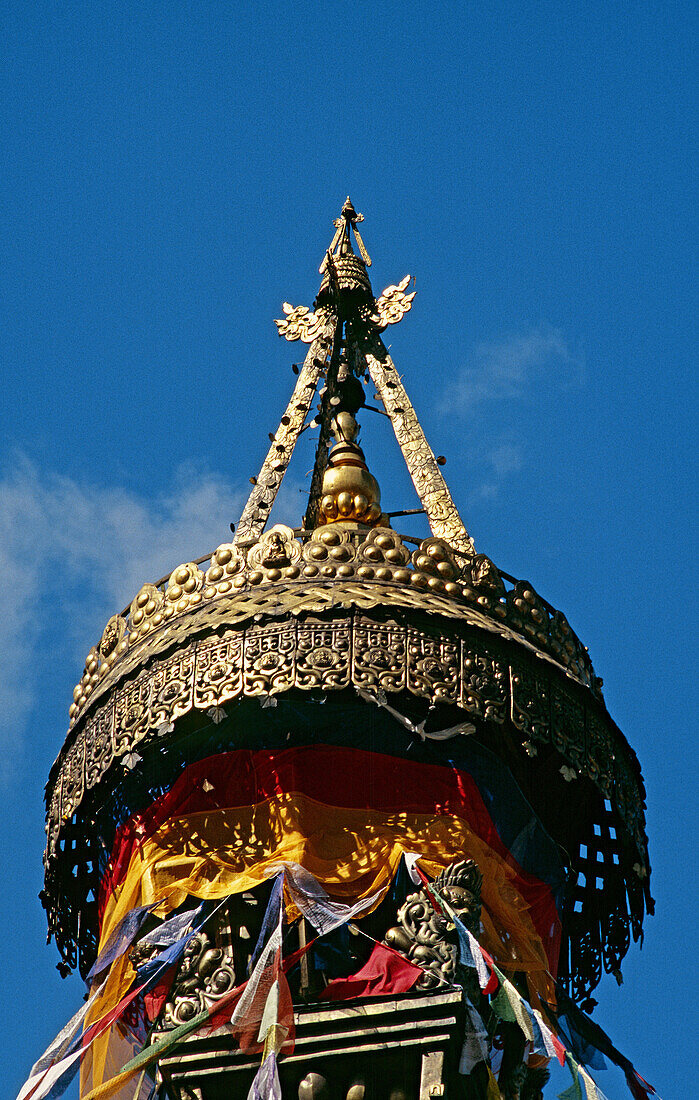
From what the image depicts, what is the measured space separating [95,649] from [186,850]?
1972 mm

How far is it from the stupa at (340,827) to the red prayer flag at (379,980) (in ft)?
0.07

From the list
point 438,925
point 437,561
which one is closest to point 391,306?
point 437,561

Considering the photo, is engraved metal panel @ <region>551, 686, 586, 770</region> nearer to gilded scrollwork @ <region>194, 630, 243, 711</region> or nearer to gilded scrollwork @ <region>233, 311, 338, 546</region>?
gilded scrollwork @ <region>194, 630, 243, 711</region>

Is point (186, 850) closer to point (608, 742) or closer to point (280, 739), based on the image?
point (280, 739)

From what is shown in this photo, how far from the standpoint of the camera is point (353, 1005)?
54.5 ft

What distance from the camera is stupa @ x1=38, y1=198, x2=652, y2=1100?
1659 centimetres

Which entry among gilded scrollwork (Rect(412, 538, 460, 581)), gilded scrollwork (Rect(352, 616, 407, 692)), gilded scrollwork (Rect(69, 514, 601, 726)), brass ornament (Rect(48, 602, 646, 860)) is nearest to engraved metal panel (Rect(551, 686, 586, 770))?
brass ornament (Rect(48, 602, 646, 860))

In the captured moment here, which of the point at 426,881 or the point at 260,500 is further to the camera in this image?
the point at 260,500

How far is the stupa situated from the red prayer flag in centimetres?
2

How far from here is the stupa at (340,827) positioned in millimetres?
16594

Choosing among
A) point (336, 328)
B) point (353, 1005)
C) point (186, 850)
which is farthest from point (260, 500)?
point (353, 1005)

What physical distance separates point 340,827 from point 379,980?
139cm

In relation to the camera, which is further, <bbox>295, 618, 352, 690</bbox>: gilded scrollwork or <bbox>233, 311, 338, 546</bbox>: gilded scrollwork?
<bbox>233, 311, 338, 546</bbox>: gilded scrollwork

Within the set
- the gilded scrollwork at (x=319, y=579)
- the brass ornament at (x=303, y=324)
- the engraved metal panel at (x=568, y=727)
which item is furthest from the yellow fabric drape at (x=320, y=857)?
the brass ornament at (x=303, y=324)
